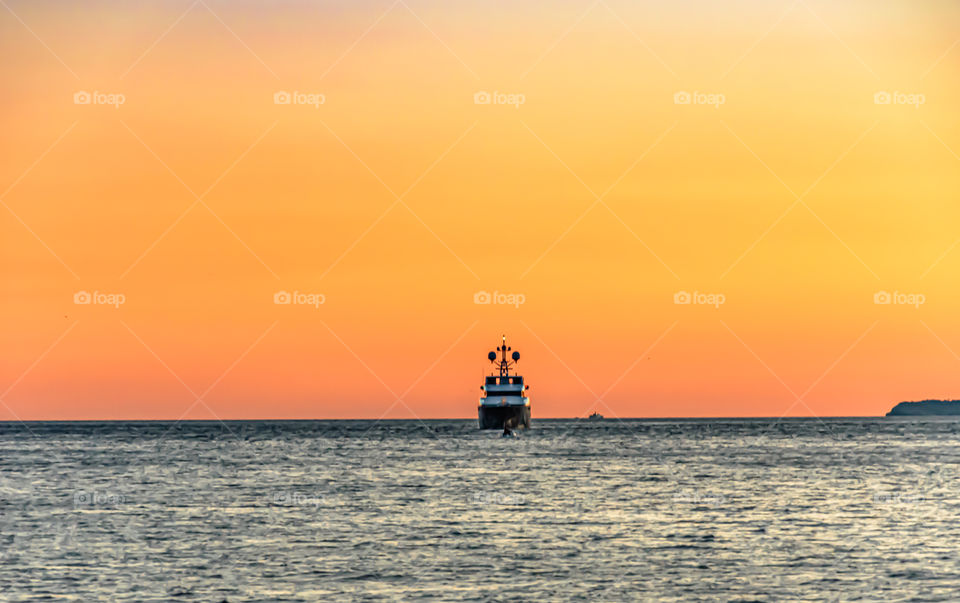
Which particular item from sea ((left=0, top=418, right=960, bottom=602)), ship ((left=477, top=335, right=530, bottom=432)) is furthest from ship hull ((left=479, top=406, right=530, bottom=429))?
sea ((left=0, top=418, right=960, bottom=602))

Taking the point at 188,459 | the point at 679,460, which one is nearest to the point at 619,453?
the point at 679,460

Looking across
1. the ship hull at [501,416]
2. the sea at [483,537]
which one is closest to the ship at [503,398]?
the ship hull at [501,416]

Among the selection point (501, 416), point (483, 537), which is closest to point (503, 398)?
point (501, 416)

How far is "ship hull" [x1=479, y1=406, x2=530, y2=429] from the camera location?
17123 centimetres

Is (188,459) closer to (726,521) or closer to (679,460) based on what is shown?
(679,460)

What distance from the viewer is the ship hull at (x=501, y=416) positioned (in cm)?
17123

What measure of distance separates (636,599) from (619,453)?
9812 cm

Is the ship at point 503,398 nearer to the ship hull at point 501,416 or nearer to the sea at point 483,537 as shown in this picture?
the ship hull at point 501,416

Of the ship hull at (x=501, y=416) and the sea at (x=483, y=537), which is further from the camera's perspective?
the ship hull at (x=501, y=416)

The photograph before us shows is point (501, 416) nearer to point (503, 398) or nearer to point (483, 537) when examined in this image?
point (503, 398)

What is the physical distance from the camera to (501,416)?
6762 inches

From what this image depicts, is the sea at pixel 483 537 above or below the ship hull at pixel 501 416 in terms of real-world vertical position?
below

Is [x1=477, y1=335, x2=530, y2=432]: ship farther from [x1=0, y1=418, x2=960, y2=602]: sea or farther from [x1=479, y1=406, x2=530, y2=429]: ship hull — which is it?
→ [x1=0, y1=418, x2=960, y2=602]: sea

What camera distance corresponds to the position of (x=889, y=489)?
2726 inches
